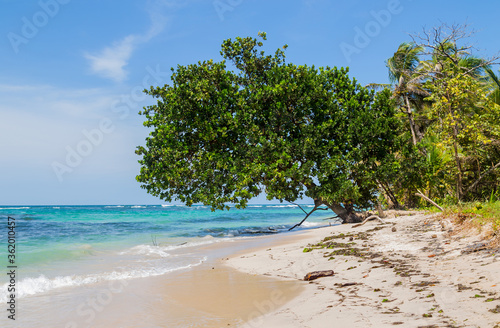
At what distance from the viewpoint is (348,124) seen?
16750mm

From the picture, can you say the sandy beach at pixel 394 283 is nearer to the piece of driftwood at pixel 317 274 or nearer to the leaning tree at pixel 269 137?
the piece of driftwood at pixel 317 274

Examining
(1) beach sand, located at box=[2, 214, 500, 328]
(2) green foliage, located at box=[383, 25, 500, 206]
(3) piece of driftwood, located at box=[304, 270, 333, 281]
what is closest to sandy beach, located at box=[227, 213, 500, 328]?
(1) beach sand, located at box=[2, 214, 500, 328]

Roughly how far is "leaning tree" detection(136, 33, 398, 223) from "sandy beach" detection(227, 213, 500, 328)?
24.9ft

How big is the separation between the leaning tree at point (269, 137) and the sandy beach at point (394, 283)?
7.59m

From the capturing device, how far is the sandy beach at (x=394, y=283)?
4047mm

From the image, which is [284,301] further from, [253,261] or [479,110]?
[479,110]

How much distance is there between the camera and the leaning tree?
53.1 ft

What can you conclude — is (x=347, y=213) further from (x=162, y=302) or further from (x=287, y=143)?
(x=162, y=302)

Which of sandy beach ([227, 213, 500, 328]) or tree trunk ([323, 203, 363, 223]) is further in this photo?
tree trunk ([323, 203, 363, 223])

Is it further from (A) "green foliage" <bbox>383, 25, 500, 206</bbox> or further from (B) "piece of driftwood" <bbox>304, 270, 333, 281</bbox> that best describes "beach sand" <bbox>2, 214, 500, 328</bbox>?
(A) "green foliage" <bbox>383, 25, 500, 206</bbox>

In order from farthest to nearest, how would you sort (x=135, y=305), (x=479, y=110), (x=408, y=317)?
(x=479, y=110) → (x=135, y=305) → (x=408, y=317)

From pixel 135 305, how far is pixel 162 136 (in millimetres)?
11597

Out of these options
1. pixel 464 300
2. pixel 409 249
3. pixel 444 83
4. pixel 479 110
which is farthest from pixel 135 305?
pixel 479 110

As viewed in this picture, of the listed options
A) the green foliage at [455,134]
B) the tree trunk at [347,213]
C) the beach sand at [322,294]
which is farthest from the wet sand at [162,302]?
the tree trunk at [347,213]
